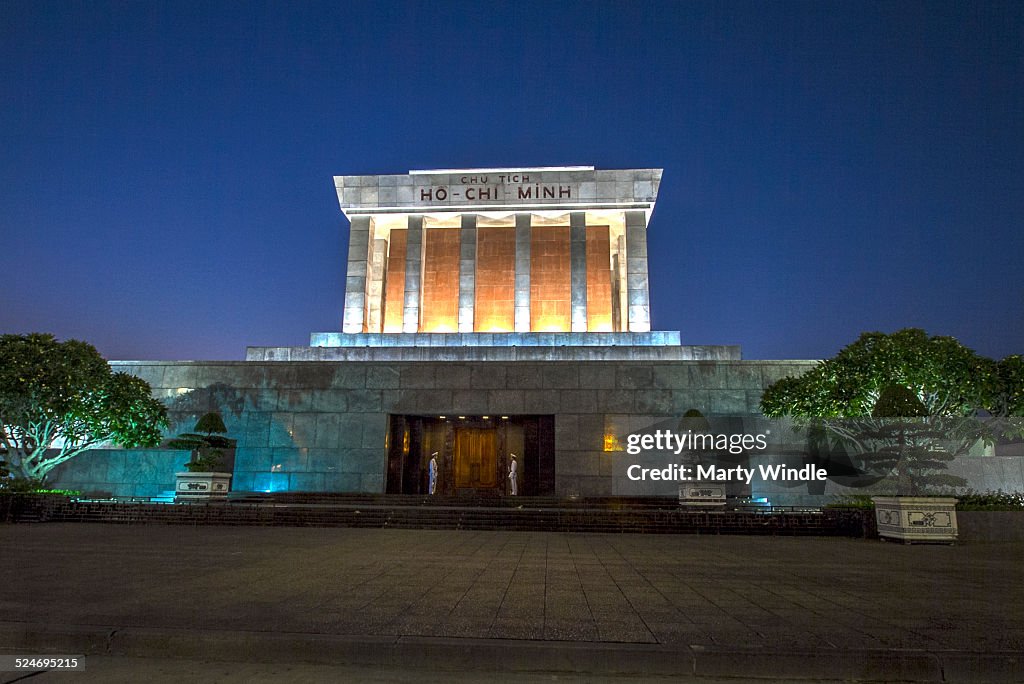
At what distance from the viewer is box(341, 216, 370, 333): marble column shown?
34.3m

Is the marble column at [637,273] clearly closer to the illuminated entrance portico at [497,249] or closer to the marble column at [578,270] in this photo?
the illuminated entrance portico at [497,249]

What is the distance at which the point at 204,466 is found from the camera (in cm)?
2264

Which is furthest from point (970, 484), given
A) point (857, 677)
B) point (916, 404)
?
point (857, 677)

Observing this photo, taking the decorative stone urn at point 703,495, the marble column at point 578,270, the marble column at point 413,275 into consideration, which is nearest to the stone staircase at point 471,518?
the decorative stone urn at point 703,495

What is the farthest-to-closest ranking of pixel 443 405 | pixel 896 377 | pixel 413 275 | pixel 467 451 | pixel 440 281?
pixel 440 281 → pixel 413 275 → pixel 467 451 → pixel 443 405 → pixel 896 377

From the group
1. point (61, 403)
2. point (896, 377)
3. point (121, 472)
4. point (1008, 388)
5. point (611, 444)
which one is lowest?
point (121, 472)

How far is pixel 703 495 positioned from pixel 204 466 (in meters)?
17.9

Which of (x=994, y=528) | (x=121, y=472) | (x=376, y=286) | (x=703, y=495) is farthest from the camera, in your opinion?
(x=376, y=286)

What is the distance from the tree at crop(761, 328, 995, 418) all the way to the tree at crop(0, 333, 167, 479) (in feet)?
80.0

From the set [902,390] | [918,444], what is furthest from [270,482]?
[918,444]

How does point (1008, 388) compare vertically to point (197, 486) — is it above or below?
above

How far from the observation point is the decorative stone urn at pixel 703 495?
2103cm

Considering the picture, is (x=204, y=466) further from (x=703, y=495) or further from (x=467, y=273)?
(x=703, y=495)

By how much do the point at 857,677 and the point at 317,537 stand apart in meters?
12.6
